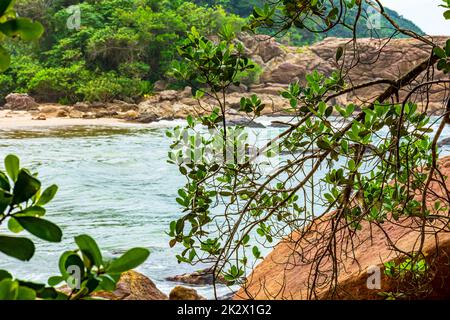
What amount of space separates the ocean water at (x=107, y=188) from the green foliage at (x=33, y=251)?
10.3 ft

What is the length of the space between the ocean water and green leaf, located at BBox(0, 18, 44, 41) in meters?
3.17

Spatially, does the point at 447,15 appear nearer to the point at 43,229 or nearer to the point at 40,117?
the point at 43,229

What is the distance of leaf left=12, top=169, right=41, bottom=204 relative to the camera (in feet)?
0.89

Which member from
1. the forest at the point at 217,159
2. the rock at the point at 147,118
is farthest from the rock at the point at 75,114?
the rock at the point at 147,118

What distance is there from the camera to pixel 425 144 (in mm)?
1373

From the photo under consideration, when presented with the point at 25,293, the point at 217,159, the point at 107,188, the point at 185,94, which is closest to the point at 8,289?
the point at 25,293

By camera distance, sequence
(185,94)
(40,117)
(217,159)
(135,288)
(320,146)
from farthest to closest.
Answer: (185,94), (40,117), (135,288), (217,159), (320,146)

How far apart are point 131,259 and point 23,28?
0.33 feet

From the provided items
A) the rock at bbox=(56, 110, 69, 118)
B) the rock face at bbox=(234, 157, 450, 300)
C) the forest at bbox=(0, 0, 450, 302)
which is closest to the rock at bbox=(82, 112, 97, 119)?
the forest at bbox=(0, 0, 450, 302)

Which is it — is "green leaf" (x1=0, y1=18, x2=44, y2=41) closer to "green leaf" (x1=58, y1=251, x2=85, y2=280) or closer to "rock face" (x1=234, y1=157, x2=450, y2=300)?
"green leaf" (x1=58, y1=251, x2=85, y2=280)

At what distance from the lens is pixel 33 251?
0.26m

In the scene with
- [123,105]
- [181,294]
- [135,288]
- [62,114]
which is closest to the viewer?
[135,288]
